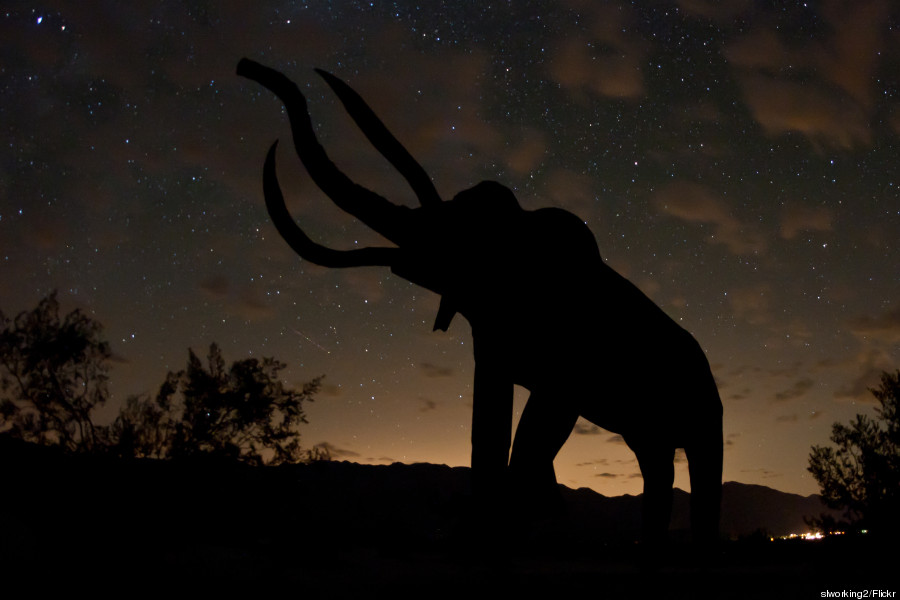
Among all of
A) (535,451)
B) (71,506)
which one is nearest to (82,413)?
(71,506)

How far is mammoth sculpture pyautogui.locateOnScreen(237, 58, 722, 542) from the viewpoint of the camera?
13.7 feet

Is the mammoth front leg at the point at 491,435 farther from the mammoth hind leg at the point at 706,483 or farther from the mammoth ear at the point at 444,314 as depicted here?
the mammoth hind leg at the point at 706,483

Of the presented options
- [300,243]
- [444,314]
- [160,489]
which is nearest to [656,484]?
[444,314]

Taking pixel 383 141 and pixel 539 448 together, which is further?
pixel 539 448

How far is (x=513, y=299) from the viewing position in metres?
4.47

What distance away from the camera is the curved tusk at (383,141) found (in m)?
4.22

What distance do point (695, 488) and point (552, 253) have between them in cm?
295

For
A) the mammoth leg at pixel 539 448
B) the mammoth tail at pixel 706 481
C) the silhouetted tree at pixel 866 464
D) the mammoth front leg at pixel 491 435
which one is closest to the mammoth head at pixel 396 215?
the mammoth front leg at pixel 491 435

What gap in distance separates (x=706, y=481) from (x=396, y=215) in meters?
4.02

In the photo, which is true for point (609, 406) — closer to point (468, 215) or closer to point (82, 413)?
point (468, 215)

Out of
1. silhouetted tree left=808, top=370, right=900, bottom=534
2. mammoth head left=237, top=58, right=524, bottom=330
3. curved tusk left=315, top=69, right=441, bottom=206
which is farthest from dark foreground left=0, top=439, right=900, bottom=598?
silhouetted tree left=808, top=370, right=900, bottom=534

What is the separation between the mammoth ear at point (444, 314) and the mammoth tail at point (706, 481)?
9.51ft

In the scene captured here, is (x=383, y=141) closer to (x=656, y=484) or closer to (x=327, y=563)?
(x=327, y=563)

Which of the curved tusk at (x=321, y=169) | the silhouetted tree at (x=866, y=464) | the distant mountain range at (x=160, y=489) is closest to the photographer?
the curved tusk at (x=321, y=169)
